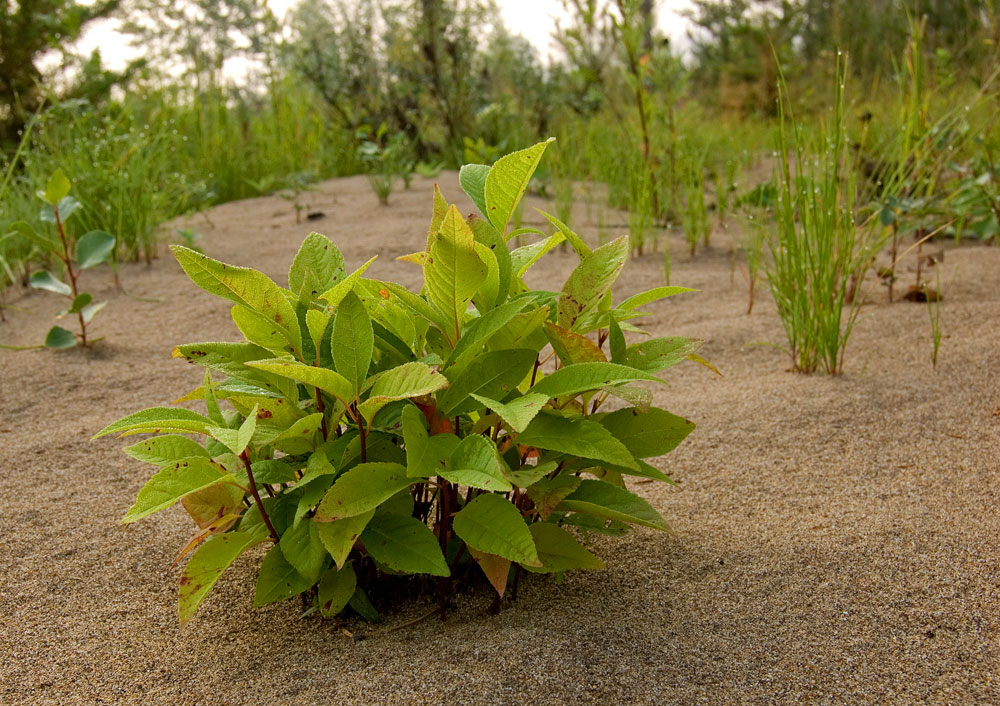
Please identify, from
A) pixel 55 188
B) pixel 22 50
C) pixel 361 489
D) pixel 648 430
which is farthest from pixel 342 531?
pixel 22 50

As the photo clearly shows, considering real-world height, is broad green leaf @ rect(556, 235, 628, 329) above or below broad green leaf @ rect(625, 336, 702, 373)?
above

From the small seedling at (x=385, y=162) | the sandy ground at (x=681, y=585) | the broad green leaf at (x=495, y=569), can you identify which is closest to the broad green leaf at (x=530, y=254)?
the broad green leaf at (x=495, y=569)

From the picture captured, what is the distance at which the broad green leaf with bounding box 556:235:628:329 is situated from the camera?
48.8 inches

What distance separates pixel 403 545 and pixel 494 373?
0.87 feet

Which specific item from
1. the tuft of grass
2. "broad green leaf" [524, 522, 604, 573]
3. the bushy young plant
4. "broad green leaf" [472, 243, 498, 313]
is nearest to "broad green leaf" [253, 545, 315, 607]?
the bushy young plant

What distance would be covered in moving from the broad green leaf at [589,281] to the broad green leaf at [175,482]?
534mm

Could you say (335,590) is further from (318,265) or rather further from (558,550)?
(318,265)

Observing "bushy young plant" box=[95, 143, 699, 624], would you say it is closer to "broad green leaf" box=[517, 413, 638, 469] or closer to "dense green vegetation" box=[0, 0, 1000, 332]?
"broad green leaf" box=[517, 413, 638, 469]

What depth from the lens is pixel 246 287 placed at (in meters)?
1.11

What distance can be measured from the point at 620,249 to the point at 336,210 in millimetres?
3566

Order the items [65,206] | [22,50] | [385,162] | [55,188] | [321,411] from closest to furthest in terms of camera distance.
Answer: [321,411] → [55,188] → [65,206] → [385,162] → [22,50]

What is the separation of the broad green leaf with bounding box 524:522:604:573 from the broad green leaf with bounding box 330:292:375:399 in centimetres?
36

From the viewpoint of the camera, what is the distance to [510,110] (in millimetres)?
6402

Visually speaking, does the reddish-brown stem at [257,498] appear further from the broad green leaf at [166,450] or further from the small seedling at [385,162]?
the small seedling at [385,162]
